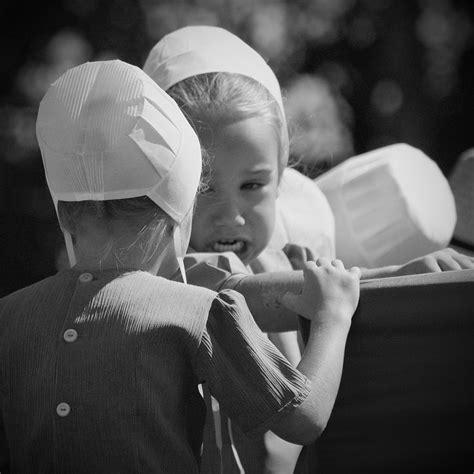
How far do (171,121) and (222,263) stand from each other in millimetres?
521

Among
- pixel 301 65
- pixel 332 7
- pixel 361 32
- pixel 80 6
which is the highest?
pixel 80 6

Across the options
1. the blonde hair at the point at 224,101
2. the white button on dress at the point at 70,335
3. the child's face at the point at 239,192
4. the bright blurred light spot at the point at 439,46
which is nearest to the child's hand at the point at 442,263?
the child's face at the point at 239,192

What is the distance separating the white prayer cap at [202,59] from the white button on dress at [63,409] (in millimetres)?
924

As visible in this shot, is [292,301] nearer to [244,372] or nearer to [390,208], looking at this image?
[244,372]

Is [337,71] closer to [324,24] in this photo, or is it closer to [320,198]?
[324,24]

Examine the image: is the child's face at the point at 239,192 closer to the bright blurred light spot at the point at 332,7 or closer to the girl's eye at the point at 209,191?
the girl's eye at the point at 209,191

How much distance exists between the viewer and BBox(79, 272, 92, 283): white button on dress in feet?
4.75

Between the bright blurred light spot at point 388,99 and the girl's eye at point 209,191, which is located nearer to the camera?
the girl's eye at point 209,191

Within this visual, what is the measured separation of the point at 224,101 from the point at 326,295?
0.66 metres

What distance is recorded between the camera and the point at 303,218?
2547 mm

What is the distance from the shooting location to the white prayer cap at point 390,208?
2.55 metres

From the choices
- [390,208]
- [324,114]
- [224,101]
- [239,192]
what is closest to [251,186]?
[239,192]

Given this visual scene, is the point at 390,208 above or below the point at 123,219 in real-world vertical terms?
below

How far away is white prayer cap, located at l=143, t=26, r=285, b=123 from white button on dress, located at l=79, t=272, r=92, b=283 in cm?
76
